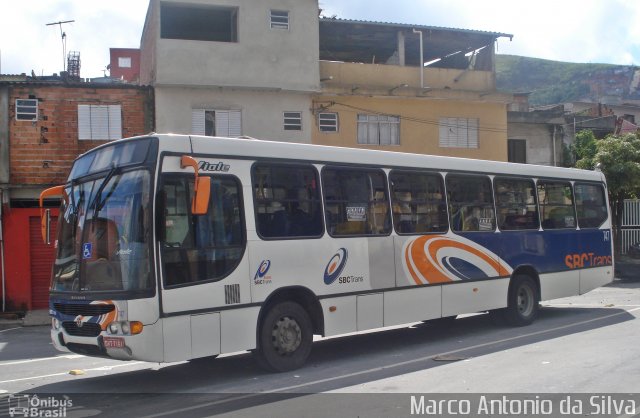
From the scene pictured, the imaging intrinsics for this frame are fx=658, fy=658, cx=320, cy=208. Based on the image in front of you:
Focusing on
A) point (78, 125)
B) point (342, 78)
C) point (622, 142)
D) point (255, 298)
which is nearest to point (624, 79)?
point (622, 142)

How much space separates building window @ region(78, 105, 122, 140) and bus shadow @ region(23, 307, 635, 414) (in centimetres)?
1219

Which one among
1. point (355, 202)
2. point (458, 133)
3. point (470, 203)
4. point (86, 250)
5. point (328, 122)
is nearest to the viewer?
point (86, 250)

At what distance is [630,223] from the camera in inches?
1249

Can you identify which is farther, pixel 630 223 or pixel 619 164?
pixel 630 223

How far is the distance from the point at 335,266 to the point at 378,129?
15550mm

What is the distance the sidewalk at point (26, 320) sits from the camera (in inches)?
707

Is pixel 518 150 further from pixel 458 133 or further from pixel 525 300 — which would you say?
pixel 525 300

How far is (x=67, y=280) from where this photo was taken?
8.36 m

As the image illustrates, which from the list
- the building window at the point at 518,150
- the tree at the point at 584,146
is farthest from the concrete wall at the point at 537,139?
the tree at the point at 584,146

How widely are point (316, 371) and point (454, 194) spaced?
4.42m

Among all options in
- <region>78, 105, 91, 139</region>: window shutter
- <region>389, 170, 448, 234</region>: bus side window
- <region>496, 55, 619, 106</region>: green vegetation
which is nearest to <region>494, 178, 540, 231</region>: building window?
<region>389, 170, 448, 234</region>: bus side window

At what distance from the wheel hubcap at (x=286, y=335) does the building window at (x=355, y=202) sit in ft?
4.98

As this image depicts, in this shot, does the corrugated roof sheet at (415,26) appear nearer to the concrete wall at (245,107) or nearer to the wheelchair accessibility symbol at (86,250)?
the concrete wall at (245,107)

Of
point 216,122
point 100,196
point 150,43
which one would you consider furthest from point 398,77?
point 100,196
